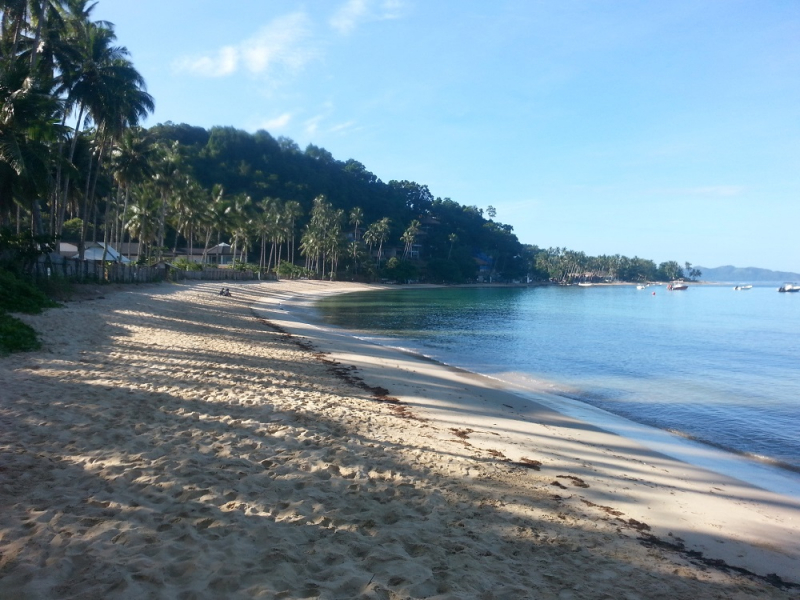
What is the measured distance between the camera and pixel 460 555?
4496 millimetres

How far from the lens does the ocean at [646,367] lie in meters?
12.4

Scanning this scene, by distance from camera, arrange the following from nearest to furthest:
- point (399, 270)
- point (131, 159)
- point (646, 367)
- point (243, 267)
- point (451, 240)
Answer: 1. point (646, 367)
2. point (131, 159)
3. point (243, 267)
4. point (399, 270)
5. point (451, 240)

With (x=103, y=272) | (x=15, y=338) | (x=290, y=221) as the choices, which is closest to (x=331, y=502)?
(x=15, y=338)

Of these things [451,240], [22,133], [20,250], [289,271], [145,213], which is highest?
[451,240]

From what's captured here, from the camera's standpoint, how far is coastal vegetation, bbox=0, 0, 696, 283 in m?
24.3

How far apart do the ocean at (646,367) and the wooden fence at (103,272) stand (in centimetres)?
1398

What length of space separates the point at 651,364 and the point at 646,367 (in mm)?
1021

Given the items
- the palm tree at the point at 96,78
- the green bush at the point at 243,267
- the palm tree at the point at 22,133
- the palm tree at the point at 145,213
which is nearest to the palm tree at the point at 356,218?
the green bush at the point at 243,267

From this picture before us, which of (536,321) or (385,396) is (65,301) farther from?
(536,321)

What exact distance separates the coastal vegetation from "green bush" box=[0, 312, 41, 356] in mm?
11014

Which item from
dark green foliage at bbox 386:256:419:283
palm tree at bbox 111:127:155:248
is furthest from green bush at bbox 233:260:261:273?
dark green foliage at bbox 386:256:419:283

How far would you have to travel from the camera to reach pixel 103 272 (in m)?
32.8

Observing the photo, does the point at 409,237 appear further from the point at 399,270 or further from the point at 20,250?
the point at 20,250

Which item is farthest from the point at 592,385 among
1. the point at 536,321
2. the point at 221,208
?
the point at 221,208
